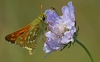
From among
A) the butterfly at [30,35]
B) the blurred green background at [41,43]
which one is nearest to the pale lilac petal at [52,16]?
the butterfly at [30,35]

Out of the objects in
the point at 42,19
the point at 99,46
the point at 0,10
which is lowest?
the point at 99,46

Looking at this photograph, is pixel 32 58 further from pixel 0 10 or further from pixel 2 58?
pixel 0 10

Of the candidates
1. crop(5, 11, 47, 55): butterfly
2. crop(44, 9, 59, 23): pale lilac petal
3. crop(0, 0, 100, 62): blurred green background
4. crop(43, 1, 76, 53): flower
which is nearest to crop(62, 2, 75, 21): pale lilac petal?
crop(43, 1, 76, 53): flower

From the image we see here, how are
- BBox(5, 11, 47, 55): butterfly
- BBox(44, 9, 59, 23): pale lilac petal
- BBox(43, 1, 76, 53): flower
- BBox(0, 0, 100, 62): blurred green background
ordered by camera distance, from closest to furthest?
1. BBox(43, 1, 76, 53): flower
2. BBox(44, 9, 59, 23): pale lilac petal
3. BBox(5, 11, 47, 55): butterfly
4. BBox(0, 0, 100, 62): blurred green background

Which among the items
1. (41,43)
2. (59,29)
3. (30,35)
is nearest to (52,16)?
(59,29)

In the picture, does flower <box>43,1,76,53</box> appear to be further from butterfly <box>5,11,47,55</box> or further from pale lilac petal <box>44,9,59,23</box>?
butterfly <box>5,11,47,55</box>

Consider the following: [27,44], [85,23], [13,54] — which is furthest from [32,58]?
[27,44]

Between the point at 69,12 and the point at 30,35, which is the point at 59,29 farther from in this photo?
the point at 30,35
